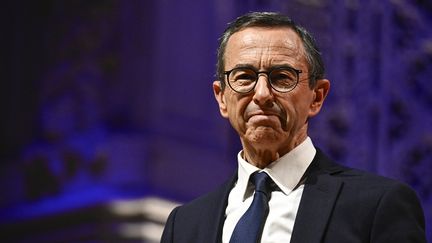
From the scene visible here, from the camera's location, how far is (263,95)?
1.45m

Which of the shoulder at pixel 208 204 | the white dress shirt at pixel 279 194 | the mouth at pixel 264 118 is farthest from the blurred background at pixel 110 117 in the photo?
the mouth at pixel 264 118

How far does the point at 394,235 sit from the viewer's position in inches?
53.2

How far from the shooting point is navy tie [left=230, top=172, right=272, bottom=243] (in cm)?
144

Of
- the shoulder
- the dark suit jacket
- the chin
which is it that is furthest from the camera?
the shoulder

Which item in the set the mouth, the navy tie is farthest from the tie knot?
the mouth

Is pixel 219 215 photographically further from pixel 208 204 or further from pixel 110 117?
pixel 110 117

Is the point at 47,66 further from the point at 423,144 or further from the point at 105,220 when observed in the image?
the point at 423,144

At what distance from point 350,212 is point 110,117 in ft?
4.76

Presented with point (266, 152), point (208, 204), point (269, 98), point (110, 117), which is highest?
point (269, 98)

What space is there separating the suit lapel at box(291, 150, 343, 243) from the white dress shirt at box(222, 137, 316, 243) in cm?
2

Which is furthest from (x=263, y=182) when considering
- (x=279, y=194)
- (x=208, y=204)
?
(x=208, y=204)

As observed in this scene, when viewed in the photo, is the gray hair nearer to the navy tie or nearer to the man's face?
the man's face

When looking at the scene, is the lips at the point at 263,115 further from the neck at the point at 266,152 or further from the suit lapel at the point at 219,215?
the suit lapel at the point at 219,215

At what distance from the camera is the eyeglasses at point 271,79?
1481 millimetres
